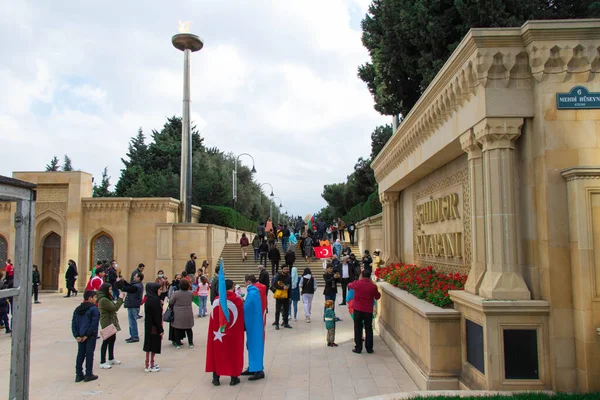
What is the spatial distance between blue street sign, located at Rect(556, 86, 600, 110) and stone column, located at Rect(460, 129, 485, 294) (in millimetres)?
1171

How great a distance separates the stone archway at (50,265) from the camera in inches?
965

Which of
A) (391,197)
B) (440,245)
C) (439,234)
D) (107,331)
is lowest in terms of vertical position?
(107,331)

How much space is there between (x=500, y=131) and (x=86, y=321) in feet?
22.9

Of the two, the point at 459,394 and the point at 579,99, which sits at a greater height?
the point at 579,99

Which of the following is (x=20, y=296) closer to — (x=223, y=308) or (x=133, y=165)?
(x=223, y=308)

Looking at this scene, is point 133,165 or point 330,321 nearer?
point 330,321

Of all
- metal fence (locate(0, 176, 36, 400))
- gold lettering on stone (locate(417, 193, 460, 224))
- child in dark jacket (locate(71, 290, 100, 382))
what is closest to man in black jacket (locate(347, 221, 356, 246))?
gold lettering on stone (locate(417, 193, 460, 224))

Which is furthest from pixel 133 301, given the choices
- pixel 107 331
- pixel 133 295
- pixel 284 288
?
pixel 284 288

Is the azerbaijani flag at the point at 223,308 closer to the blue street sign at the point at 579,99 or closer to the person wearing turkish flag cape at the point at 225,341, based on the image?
the person wearing turkish flag cape at the point at 225,341

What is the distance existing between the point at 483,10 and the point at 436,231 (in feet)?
31.0

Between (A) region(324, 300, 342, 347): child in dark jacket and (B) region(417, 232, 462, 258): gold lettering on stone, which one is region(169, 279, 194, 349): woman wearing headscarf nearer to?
(A) region(324, 300, 342, 347): child in dark jacket

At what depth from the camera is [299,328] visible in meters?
12.7

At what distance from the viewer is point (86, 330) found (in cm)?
768

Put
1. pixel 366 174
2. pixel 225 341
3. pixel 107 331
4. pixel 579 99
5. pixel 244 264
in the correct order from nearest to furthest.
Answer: pixel 579 99
pixel 225 341
pixel 107 331
pixel 244 264
pixel 366 174
